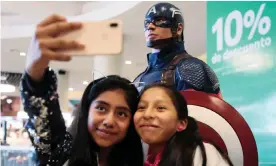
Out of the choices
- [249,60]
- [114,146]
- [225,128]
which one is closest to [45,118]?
[114,146]

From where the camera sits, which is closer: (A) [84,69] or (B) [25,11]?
(B) [25,11]

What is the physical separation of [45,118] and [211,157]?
1.55 ft

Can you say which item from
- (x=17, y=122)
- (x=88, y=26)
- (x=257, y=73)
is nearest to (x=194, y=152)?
(x=88, y=26)

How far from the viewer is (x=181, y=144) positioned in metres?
1.05

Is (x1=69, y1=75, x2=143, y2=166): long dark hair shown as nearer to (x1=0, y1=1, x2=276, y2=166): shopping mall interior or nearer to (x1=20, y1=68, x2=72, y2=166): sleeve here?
(x1=0, y1=1, x2=276, y2=166): shopping mall interior

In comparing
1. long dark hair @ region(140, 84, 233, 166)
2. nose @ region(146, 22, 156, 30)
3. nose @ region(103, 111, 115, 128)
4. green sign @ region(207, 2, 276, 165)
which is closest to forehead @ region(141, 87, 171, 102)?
long dark hair @ region(140, 84, 233, 166)

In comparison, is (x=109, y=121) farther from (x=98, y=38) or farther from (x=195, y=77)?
(x=195, y=77)

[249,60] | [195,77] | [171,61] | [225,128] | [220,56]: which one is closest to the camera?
[225,128]

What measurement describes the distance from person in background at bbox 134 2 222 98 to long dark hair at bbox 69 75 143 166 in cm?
32

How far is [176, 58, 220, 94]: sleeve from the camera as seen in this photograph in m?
1.40

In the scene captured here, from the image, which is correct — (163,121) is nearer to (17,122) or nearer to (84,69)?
(17,122)

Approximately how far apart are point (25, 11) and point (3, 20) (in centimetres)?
68

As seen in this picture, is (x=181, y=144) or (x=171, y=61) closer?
(x=181, y=144)

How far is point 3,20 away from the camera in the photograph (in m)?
6.17
